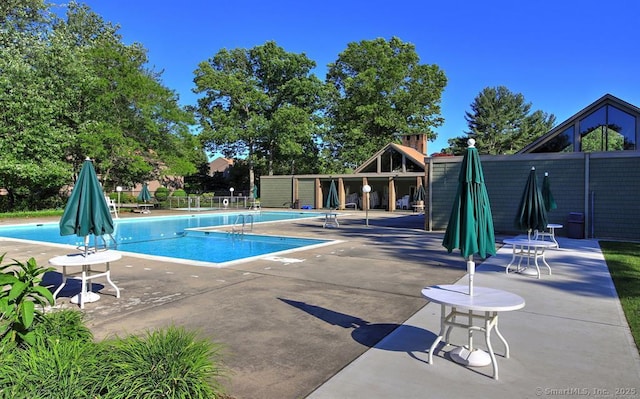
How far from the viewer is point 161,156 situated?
29.6 meters

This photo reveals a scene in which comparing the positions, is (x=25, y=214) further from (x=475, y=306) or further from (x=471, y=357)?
(x=475, y=306)

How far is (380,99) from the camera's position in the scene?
139 feet

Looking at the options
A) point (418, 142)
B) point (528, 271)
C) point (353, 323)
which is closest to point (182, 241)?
point (353, 323)

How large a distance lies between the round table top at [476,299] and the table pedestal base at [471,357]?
51 cm

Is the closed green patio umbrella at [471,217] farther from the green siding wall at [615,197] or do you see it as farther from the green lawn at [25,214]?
the green lawn at [25,214]

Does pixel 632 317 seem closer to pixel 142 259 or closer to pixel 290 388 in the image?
pixel 290 388

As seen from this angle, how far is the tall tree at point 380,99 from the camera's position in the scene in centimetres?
4125

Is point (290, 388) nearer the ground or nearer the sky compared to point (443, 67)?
nearer the ground

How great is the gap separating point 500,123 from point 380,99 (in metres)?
19.0

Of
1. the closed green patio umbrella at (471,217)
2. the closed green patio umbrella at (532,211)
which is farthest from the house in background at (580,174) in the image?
the closed green patio umbrella at (471,217)

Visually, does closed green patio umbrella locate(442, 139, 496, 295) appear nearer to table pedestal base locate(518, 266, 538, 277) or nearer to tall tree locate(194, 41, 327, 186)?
table pedestal base locate(518, 266, 538, 277)

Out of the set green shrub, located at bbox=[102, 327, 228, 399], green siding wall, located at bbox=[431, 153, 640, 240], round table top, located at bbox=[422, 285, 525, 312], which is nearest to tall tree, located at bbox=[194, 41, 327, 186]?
green siding wall, located at bbox=[431, 153, 640, 240]

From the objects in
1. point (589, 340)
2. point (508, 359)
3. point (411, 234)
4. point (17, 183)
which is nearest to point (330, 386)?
point (508, 359)

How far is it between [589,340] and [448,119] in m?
43.4
